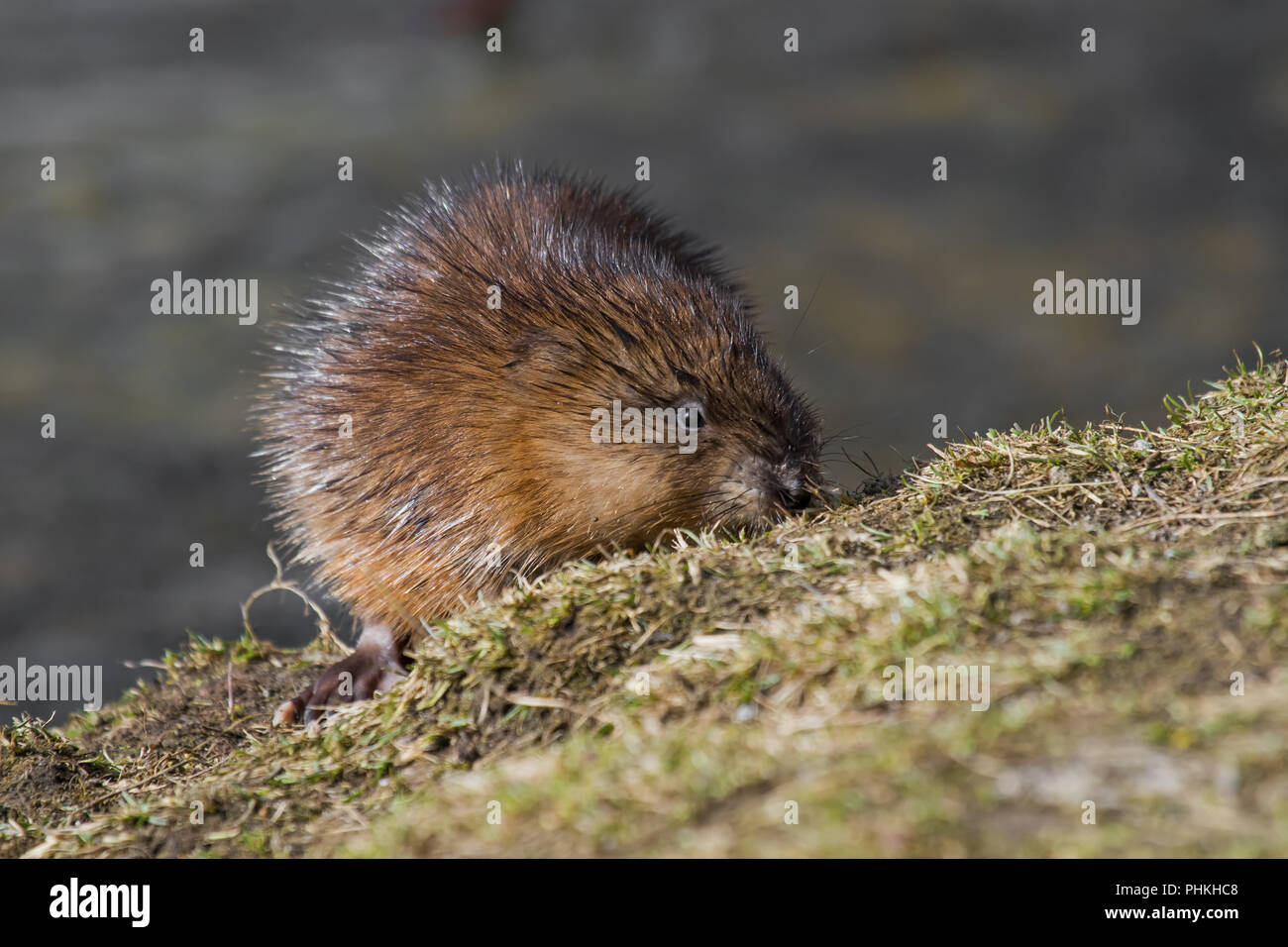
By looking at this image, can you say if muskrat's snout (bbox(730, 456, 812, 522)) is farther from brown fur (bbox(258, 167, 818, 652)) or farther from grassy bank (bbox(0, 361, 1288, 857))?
grassy bank (bbox(0, 361, 1288, 857))

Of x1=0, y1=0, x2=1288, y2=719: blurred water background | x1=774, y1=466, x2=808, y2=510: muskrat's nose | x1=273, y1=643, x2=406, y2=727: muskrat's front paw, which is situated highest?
x1=0, y1=0, x2=1288, y2=719: blurred water background

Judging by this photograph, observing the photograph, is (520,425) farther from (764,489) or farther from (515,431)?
(764,489)

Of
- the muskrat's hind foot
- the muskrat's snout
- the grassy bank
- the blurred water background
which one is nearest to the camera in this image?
the grassy bank

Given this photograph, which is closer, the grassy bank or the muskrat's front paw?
the grassy bank

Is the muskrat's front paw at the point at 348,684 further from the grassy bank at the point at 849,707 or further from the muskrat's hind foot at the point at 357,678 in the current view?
the grassy bank at the point at 849,707

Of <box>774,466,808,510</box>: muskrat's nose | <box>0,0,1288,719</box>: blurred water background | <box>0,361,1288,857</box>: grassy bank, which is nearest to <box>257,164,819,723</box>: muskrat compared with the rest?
<box>774,466,808,510</box>: muskrat's nose

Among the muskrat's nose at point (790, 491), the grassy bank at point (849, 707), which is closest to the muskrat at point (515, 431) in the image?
the muskrat's nose at point (790, 491)

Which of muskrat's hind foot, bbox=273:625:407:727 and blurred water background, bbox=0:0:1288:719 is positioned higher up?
blurred water background, bbox=0:0:1288:719

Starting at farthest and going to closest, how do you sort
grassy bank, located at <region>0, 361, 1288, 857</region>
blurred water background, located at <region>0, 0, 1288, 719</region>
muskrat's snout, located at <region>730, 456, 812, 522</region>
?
blurred water background, located at <region>0, 0, 1288, 719</region> → muskrat's snout, located at <region>730, 456, 812, 522</region> → grassy bank, located at <region>0, 361, 1288, 857</region>
